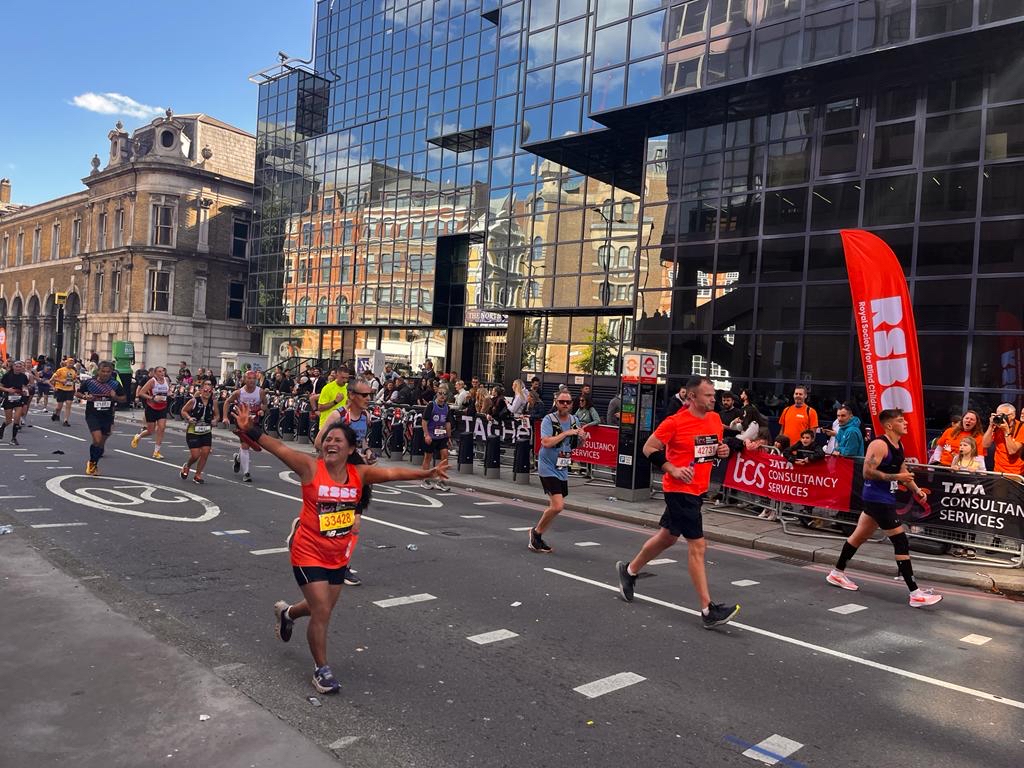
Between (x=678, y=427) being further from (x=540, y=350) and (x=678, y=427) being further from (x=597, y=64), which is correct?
(x=540, y=350)

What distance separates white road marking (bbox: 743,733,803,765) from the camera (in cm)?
399

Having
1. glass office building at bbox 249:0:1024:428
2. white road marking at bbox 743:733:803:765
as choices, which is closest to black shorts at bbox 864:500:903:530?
white road marking at bbox 743:733:803:765

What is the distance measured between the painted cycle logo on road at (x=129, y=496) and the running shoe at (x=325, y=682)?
5453 mm

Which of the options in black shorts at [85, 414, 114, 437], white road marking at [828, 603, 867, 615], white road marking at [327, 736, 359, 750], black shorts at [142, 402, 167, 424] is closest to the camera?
white road marking at [327, 736, 359, 750]

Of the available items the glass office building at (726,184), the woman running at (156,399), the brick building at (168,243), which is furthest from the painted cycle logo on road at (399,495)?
the brick building at (168,243)

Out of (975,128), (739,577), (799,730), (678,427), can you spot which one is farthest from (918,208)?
(799,730)

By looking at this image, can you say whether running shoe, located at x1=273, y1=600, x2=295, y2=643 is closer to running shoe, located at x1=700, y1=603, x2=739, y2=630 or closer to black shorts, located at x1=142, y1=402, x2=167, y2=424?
running shoe, located at x1=700, y1=603, x2=739, y2=630

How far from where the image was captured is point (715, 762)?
3906mm

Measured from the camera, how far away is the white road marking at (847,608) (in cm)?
716

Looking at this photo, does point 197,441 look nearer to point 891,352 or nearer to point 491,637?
point 491,637

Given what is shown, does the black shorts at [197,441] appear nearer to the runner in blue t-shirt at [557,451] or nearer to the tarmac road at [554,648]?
the tarmac road at [554,648]

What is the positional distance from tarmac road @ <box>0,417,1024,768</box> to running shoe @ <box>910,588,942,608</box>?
0.12 m

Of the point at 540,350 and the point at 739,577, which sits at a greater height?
the point at 540,350

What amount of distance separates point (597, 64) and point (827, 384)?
11.1 m
